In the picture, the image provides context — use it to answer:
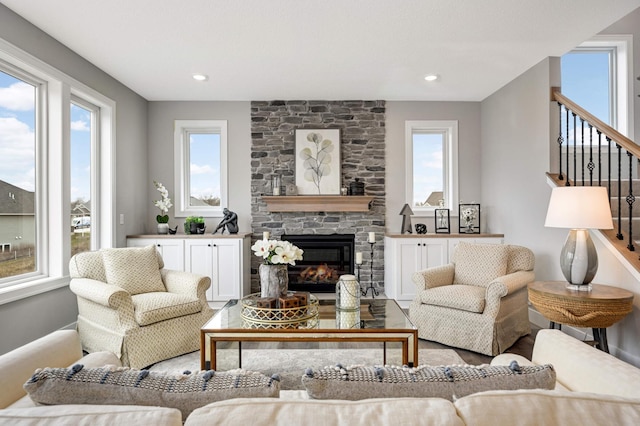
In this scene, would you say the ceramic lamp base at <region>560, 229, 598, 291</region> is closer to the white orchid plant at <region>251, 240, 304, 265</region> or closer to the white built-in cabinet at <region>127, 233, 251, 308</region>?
the white orchid plant at <region>251, 240, 304, 265</region>

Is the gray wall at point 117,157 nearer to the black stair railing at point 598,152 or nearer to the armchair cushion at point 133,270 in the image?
the armchair cushion at point 133,270

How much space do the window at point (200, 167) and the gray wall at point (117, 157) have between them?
45cm

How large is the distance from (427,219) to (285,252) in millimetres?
3204

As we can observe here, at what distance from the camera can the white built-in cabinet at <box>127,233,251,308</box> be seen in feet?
15.1

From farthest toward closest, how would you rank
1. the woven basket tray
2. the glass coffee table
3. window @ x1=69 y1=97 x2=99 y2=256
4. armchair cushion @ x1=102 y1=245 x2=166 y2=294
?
window @ x1=69 y1=97 x2=99 y2=256 → armchair cushion @ x1=102 y1=245 x2=166 y2=294 → the woven basket tray → the glass coffee table

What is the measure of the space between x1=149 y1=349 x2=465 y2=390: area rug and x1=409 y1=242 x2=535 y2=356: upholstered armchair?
22 cm

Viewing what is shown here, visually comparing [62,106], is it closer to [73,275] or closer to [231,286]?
[73,275]

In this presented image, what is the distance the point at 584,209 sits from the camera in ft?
8.59

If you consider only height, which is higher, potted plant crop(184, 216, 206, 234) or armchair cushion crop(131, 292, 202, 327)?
potted plant crop(184, 216, 206, 234)

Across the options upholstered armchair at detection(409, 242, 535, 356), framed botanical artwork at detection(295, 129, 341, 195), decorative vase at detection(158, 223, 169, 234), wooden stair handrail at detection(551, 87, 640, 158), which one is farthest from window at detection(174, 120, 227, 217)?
wooden stair handrail at detection(551, 87, 640, 158)

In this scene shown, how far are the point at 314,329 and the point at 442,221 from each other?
136 inches

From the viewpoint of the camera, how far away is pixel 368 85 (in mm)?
4516

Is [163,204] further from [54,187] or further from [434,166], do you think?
[434,166]

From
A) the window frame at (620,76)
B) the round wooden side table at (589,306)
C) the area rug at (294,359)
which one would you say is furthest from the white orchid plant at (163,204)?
the window frame at (620,76)
